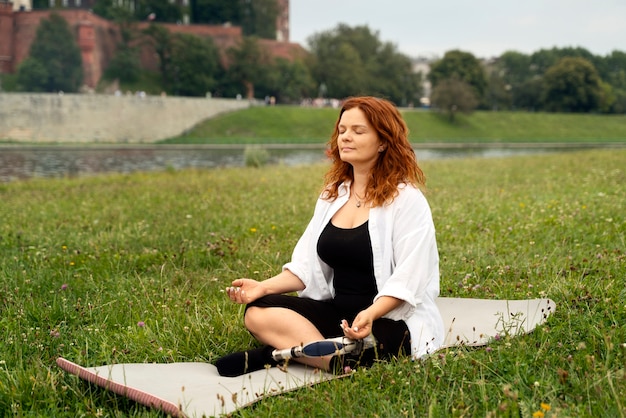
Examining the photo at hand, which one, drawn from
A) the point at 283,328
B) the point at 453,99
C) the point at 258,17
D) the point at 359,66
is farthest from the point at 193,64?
the point at 283,328

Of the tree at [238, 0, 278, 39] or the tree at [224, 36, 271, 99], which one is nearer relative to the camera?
the tree at [224, 36, 271, 99]

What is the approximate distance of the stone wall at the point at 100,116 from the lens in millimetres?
42656

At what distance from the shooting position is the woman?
2729mm

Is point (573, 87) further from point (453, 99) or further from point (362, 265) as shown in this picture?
point (362, 265)

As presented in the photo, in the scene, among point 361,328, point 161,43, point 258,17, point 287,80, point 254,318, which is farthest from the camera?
point 258,17

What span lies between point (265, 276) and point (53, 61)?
46921 millimetres

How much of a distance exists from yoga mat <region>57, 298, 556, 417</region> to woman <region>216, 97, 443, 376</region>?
94 mm

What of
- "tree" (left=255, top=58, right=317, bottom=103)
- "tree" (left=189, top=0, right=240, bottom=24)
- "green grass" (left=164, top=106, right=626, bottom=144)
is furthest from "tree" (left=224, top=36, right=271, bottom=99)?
"tree" (left=189, top=0, right=240, bottom=24)

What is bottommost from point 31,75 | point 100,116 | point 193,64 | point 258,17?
point 100,116

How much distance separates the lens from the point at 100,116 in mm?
45344

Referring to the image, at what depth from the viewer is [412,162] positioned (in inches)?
117

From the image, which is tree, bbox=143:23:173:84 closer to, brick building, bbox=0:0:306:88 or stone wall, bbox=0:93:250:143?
brick building, bbox=0:0:306:88

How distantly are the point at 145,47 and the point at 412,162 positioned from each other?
5342 cm

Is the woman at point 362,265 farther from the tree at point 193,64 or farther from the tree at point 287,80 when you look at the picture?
the tree at point 287,80
